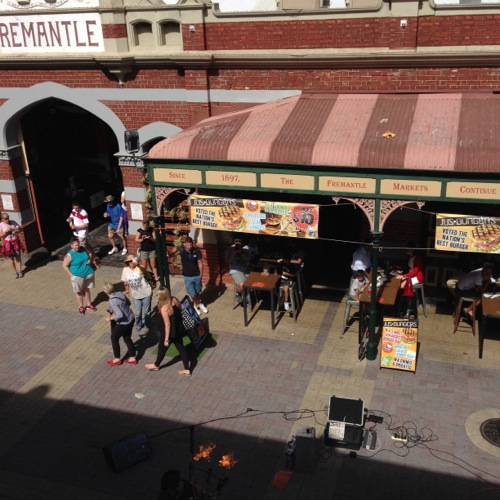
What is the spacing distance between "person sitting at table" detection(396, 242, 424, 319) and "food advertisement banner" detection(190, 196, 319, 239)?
7.40 ft

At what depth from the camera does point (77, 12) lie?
12414 mm

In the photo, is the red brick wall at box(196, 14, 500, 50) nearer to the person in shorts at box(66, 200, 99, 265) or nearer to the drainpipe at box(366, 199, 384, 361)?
the drainpipe at box(366, 199, 384, 361)

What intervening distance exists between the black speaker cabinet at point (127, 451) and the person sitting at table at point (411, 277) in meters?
5.53

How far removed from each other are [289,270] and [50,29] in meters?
7.46

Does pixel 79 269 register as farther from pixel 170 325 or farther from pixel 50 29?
pixel 50 29

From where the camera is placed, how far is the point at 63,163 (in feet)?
56.9

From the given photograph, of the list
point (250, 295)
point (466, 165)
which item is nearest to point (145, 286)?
point (250, 295)

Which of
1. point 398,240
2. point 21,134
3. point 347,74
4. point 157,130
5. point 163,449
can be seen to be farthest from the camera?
point 21,134

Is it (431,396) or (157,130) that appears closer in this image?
(431,396)

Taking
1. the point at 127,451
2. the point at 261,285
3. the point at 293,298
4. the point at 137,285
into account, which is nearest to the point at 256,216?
the point at 261,285

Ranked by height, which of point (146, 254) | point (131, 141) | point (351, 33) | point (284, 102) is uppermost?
point (351, 33)

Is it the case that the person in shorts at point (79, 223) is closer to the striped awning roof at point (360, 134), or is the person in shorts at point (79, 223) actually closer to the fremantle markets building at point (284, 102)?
the fremantle markets building at point (284, 102)

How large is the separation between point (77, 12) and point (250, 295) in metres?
7.03

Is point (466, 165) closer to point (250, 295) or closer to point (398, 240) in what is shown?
point (398, 240)
